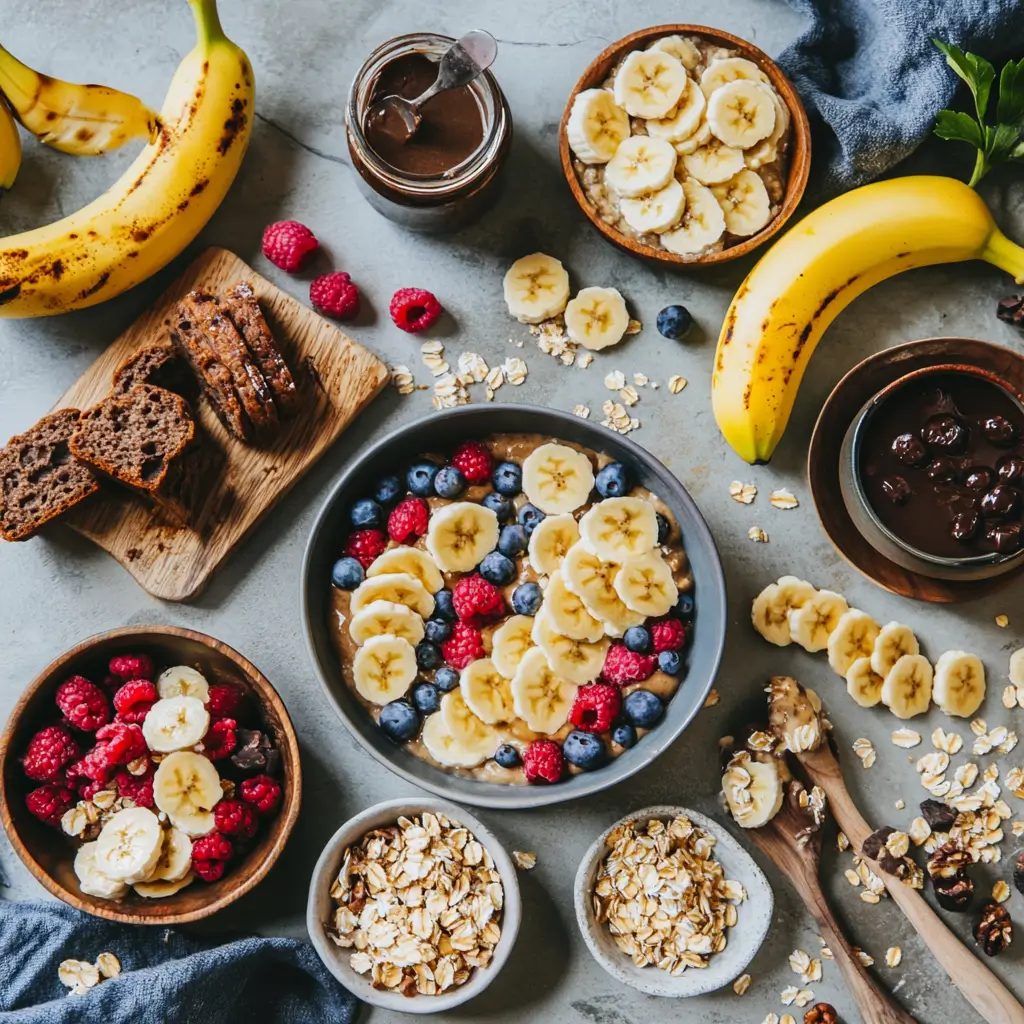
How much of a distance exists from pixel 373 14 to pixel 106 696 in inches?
62.5

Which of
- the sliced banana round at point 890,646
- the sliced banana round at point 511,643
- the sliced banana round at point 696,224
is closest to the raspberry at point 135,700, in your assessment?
the sliced banana round at point 511,643

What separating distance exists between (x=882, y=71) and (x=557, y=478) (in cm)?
111

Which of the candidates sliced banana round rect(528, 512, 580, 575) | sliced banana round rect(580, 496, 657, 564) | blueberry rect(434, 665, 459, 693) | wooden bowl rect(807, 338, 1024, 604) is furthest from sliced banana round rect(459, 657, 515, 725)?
wooden bowl rect(807, 338, 1024, 604)

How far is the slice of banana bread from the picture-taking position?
2.10 metres

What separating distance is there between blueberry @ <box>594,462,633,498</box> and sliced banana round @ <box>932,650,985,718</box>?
796 mm

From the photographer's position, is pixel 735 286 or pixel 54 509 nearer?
pixel 54 509

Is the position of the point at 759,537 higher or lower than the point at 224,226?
lower

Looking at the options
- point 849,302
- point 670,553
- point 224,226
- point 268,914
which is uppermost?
point 224,226

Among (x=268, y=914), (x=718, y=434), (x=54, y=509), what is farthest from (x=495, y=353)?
(x=268, y=914)

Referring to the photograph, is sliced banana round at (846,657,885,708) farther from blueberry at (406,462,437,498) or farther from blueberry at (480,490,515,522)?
blueberry at (406,462,437,498)

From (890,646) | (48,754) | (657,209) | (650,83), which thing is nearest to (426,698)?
(48,754)

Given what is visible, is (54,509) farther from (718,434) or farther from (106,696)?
(718,434)

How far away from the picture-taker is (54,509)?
211cm

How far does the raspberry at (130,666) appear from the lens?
208cm
